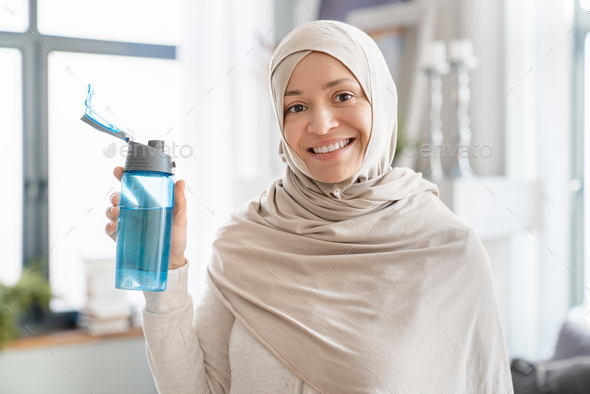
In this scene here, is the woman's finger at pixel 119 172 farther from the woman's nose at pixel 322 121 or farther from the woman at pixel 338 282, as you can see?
the woman's nose at pixel 322 121

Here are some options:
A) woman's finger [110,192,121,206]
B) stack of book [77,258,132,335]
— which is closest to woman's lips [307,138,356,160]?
woman's finger [110,192,121,206]

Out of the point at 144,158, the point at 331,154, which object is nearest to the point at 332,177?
the point at 331,154

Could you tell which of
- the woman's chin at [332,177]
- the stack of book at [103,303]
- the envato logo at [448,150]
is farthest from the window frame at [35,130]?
the woman's chin at [332,177]

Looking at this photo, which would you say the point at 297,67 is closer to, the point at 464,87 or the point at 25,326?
the point at 464,87

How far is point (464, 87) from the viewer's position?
7.80ft

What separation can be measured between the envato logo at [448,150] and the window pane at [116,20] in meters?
1.43

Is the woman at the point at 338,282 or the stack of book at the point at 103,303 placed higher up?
the woman at the point at 338,282

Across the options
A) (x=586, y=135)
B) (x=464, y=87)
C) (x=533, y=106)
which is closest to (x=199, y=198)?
(x=464, y=87)

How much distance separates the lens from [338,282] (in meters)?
1.04

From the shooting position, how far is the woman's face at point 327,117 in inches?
37.6

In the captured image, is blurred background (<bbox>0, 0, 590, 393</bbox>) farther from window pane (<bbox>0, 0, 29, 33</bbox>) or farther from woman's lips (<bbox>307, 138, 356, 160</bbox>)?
woman's lips (<bbox>307, 138, 356, 160</bbox>)

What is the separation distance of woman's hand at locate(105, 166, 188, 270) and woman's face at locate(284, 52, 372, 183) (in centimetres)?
26

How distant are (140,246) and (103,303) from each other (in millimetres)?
1957

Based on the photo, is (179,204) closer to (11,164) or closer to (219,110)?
(219,110)
